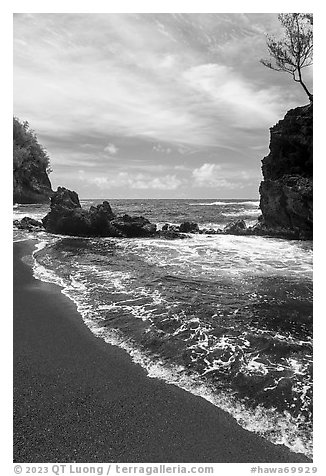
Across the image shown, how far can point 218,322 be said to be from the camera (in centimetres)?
848

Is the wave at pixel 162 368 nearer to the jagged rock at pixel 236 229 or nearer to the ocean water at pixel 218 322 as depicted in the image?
the ocean water at pixel 218 322

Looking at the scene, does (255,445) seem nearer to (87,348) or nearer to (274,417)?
(274,417)

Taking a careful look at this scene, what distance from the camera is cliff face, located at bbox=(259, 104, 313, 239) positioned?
2277 cm

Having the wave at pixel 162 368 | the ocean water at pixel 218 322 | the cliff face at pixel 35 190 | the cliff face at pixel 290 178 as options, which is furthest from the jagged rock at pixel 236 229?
the cliff face at pixel 35 190

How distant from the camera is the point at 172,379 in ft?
20.3

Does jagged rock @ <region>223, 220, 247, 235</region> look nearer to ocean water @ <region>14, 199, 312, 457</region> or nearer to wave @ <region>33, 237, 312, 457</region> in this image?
ocean water @ <region>14, 199, 312, 457</region>

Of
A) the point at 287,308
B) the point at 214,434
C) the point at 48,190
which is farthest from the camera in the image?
the point at 48,190

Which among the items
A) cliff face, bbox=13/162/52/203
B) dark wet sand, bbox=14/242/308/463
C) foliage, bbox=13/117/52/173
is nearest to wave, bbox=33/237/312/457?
dark wet sand, bbox=14/242/308/463

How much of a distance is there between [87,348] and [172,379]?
230 centimetres

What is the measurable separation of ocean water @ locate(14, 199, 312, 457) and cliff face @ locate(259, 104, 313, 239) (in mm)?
7238

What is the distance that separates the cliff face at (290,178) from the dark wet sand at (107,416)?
19627mm

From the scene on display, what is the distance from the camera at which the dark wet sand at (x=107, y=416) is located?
4668 mm
